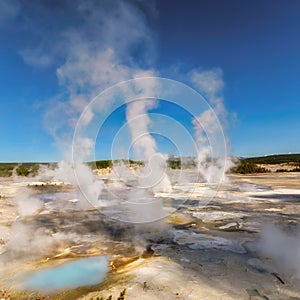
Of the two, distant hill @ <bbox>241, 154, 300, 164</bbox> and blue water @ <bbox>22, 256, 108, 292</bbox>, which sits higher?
distant hill @ <bbox>241, 154, 300, 164</bbox>

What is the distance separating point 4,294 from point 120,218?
7.16 m

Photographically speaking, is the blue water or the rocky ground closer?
the rocky ground

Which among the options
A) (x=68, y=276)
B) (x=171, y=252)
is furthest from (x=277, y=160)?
(x=68, y=276)


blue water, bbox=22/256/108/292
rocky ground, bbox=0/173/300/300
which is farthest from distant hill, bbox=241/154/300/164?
blue water, bbox=22/256/108/292

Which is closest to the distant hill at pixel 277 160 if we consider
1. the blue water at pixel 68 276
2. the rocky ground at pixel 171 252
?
the rocky ground at pixel 171 252

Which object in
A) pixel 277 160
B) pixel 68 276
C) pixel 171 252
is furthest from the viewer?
pixel 277 160

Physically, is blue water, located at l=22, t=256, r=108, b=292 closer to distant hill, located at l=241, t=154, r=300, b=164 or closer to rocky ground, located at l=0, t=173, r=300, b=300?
rocky ground, located at l=0, t=173, r=300, b=300

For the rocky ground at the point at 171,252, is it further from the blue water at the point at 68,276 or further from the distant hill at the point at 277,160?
the distant hill at the point at 277,160

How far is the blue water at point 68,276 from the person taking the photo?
5.32 m

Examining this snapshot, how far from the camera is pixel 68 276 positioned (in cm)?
575

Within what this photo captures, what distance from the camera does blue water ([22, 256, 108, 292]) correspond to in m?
5.32

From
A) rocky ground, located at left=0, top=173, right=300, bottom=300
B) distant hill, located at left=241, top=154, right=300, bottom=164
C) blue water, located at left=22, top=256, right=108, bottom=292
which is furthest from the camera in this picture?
distant hill, located at left=241, top=154, right=300, bottom=164

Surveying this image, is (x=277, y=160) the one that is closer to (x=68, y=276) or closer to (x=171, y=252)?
(x=171, y=252)

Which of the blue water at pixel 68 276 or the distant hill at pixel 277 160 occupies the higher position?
the distant hill at pixel 277 160
